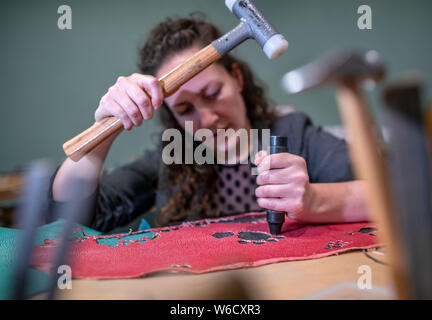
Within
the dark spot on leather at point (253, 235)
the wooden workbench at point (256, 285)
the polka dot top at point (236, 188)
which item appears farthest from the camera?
the polka dot top at point (236, 188)

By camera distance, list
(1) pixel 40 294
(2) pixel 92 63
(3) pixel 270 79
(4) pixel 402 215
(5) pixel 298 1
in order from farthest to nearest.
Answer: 1. (3) pixel 270 79
2. (5) pixel 298 1
3. (2) pixel 92 63
4. (1) pixel 40 294
5. (4) pixel 402 215

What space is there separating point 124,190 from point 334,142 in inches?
24.4

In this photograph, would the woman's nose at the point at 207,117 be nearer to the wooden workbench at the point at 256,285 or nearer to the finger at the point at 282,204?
the finger at the point at 282,204

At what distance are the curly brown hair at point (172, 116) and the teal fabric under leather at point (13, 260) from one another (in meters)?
0.34

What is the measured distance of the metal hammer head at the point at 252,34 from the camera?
539mm

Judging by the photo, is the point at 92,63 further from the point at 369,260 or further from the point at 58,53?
the point at 369,260

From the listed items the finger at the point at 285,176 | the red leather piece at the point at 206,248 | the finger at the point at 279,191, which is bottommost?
the red leather piece at the point at 206,248

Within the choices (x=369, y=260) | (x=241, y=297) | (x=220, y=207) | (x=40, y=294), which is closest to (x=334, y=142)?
(x=220, y=207)

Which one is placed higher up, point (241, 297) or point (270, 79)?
point (270, 79)

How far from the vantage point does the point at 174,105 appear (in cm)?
76

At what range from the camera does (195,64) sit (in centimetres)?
55

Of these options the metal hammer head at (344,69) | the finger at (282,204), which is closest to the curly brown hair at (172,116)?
the finger at (282,204)

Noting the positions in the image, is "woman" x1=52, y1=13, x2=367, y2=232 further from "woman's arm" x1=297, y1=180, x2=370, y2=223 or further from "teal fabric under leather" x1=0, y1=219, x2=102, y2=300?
"teal fabric under leather" x1=0, y1=219, x2=102, y2=300

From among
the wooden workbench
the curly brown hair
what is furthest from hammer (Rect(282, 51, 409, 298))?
the curly brown hair
